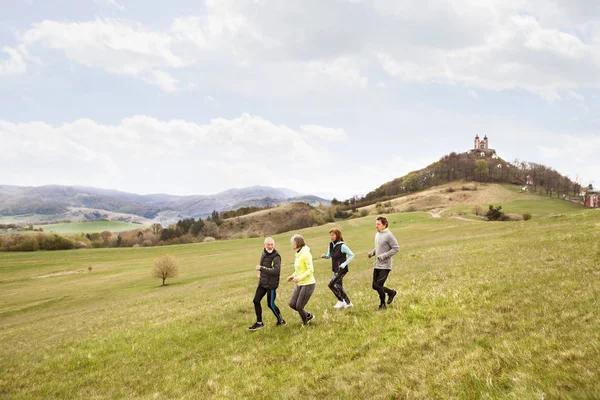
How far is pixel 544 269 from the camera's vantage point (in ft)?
49.8

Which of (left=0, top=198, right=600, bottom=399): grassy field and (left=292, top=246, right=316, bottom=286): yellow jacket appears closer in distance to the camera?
(left=0, top=198, right=600, bottom=399): grassy field

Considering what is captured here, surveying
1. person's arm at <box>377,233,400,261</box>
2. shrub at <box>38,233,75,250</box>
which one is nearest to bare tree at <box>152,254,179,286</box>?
person's arm at <box>377,233,400,261</box>

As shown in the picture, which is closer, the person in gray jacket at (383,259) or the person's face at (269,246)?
the person in gray jacket at (383,259)

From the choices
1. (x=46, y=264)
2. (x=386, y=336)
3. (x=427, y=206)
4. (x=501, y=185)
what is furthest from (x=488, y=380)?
(x=501, y=185)

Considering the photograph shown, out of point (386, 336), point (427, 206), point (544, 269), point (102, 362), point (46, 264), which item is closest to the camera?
point (386, 336)

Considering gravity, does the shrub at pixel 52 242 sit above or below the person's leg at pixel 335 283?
below

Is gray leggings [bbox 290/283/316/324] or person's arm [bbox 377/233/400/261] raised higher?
person's arm [bbox 377/233/400/261]

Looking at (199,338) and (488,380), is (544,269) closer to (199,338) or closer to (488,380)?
(488,380)

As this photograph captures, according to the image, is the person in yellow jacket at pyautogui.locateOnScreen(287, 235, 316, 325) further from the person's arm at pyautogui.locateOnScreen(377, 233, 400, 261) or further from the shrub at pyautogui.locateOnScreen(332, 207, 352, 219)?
the shrub at pyautogui.locateOnScreen(332, 207, 352, 219)

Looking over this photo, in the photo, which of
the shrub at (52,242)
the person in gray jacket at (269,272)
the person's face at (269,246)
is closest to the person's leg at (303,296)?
the person in gray jacket at (269,272)

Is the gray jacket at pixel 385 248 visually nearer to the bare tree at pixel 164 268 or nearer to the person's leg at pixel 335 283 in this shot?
the person's leg at pixel 335 283

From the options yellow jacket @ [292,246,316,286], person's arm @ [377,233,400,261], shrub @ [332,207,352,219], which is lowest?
shrub @ [332,207,352,219]

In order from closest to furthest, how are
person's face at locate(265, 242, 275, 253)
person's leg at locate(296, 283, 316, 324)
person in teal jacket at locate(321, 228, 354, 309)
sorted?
person's leg at locate(296, 283, 316, 324) → person's face at locate(265, 242, 275, 253) → person in teal jacket at locate(321, 228, 354, 309)

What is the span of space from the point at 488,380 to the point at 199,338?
1060 cm
